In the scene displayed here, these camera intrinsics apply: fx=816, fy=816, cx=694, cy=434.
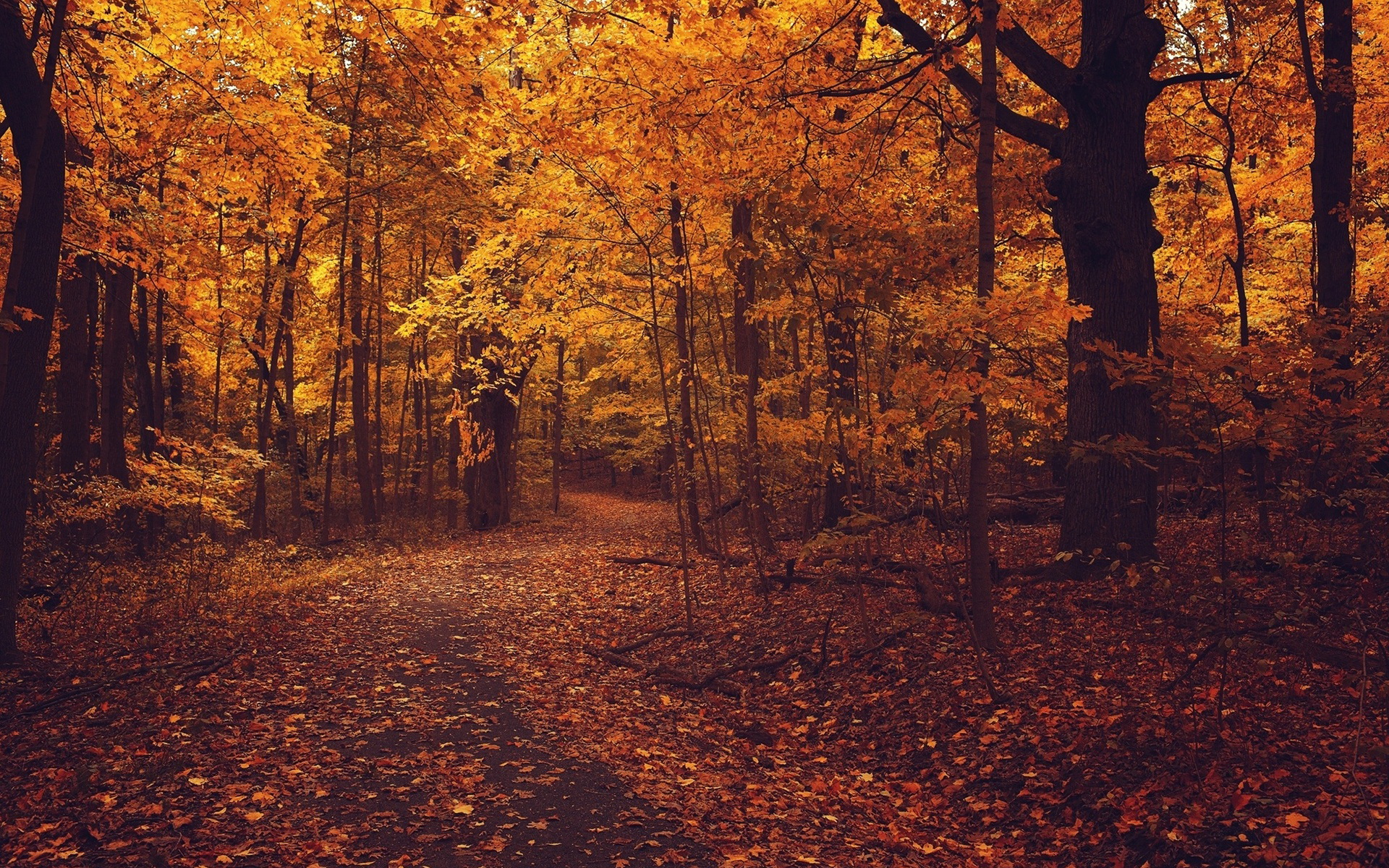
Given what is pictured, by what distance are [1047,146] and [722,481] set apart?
11817mm

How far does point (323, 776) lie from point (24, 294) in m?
5.00

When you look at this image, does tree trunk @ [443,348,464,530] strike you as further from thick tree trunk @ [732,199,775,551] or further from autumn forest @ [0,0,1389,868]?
thick tree trunk @ [732,199,775,551]

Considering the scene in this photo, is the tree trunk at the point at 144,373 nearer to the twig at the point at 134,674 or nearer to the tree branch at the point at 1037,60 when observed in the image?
the twig at the point at 134,674

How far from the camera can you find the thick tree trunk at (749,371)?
37.4 ft

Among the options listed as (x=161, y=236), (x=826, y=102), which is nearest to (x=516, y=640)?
(x=161, y=236)

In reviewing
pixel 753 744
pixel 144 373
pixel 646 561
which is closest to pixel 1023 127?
pixel 753 744

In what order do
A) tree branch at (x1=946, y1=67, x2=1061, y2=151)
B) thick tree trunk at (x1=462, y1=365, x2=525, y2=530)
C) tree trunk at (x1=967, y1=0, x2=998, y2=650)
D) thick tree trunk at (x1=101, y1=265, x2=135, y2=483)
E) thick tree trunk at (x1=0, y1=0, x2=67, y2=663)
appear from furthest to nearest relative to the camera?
1. thick tree trunk at (x1=462, y1=365, x2=525, y2=530)
2. thick tree trunk at (x1=101, y1=265, x2=135, y2=483)
3. tree branch at (x1=946, y1=67, x2=1061, y2=151)
4. thick tree trunk at (x1=0, y1=0, x2=67, y2=663)
5. tree trunk at (x1=967, y1=0, x2=998, y2=650)

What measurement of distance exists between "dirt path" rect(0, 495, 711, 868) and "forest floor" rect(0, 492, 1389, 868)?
0.02 m

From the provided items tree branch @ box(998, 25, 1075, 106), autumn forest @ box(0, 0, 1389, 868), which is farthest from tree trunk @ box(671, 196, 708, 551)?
tree branch @ box(998, 25, 1075, 106)

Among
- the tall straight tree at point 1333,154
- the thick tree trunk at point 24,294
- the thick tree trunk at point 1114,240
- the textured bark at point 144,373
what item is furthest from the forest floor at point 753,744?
the textured bark at point 144,373

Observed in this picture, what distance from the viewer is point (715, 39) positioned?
8.41 metres

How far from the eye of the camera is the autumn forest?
15.6 feet

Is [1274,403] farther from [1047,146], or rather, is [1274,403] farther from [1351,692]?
[1047,146]

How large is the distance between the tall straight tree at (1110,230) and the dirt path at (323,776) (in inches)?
206
